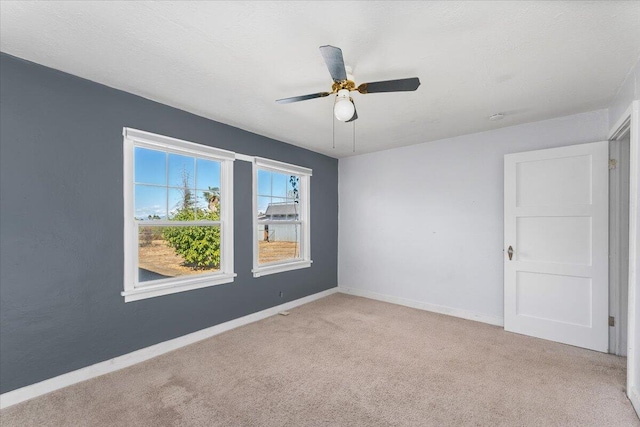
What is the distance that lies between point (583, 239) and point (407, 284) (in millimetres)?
2172

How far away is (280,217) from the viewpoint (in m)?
4.31

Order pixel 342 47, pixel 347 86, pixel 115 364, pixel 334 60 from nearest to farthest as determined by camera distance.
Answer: pixel 334 60, pixel 342 47, pixel 347 86, pixel 115 364

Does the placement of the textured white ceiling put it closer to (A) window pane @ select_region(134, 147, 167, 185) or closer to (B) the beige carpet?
(A) window pane @ select_region(134, 147, 167, 185)

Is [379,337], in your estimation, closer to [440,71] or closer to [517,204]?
[517,204]

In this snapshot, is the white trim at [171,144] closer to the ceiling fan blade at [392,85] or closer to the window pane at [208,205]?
the window pane at [208,205]

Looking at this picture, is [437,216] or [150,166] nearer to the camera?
[150,166]

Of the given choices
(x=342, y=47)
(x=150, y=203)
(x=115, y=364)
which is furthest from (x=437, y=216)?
(x=115, y=364)

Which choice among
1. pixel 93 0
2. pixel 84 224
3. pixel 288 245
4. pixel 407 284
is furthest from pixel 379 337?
pixel 93 0

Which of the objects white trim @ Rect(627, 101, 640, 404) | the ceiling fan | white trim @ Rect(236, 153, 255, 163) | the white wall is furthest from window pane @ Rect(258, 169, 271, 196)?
white trim @ Rect(627, 101, 640, 404)

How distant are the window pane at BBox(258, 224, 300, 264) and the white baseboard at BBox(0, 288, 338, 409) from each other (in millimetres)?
790

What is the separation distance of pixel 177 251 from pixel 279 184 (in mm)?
1759

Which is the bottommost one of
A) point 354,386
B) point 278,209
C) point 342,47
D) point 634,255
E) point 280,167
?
point 354,386

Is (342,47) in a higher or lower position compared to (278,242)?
higher

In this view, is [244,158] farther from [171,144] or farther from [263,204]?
[171,144]
